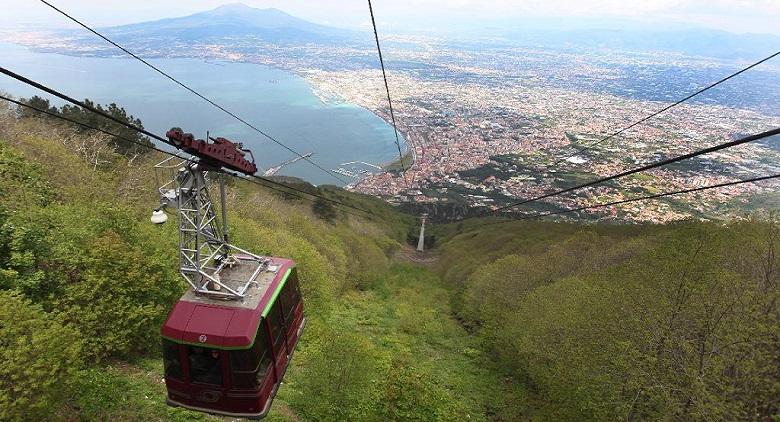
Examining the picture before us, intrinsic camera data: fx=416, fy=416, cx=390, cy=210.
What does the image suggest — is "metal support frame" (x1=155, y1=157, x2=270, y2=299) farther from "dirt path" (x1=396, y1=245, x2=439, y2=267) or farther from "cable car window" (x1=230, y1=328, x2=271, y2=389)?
"dirt path" (x1=396, y1=245, x2=439, y2=267)

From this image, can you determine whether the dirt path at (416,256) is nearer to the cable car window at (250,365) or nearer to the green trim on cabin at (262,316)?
the green trim on cabin at (262,316)

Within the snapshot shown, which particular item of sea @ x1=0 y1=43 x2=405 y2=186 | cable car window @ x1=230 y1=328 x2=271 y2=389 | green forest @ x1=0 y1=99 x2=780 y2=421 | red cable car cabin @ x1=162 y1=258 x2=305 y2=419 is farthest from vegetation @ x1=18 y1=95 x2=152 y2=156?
sea @ x1=0 y1=43 x2=405 y2=186

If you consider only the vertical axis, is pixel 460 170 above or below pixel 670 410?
below

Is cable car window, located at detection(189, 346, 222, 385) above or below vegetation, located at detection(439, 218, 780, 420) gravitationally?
above

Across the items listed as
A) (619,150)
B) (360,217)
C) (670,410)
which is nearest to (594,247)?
(670,410)

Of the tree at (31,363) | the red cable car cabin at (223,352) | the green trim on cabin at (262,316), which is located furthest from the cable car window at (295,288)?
the tree at (31,363)

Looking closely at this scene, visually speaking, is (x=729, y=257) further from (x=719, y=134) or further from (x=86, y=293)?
(x=719, y=134)
